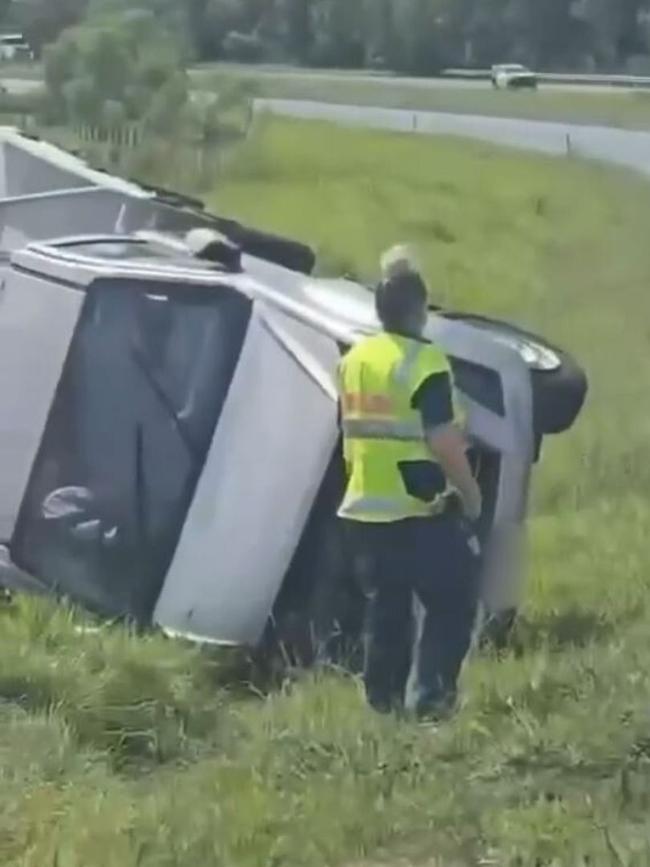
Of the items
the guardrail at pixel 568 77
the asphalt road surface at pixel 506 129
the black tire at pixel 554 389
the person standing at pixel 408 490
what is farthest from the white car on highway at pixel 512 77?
the person standing at pixel 408 490

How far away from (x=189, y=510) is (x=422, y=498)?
97 cm

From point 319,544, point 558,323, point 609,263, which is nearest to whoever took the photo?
point 319,544

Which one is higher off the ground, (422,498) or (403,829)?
(422,498)

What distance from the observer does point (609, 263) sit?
9.76 metres

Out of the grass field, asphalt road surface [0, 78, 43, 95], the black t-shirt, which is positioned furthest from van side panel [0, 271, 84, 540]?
asphalt road surface [0, 78, 43, 95]

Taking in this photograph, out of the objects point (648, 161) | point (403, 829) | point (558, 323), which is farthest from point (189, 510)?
point (648, 161)

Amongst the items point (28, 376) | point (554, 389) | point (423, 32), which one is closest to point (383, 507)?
point (554, 389)

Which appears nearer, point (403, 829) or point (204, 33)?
point (403, 829)

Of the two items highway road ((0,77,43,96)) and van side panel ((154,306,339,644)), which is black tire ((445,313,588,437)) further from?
highway road ((0,77,43,96))

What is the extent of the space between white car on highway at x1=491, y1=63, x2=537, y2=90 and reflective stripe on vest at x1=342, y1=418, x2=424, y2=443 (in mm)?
3066

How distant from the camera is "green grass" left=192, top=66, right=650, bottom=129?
30.5 ft

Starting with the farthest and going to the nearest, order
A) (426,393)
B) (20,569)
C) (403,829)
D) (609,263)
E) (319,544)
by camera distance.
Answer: (609,263) → (20,569) → (319,544) → (426,393) → (403,829)

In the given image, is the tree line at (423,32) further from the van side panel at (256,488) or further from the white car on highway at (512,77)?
the van side panel at (256,488)

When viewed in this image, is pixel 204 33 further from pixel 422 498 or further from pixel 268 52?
pixel 422 498
